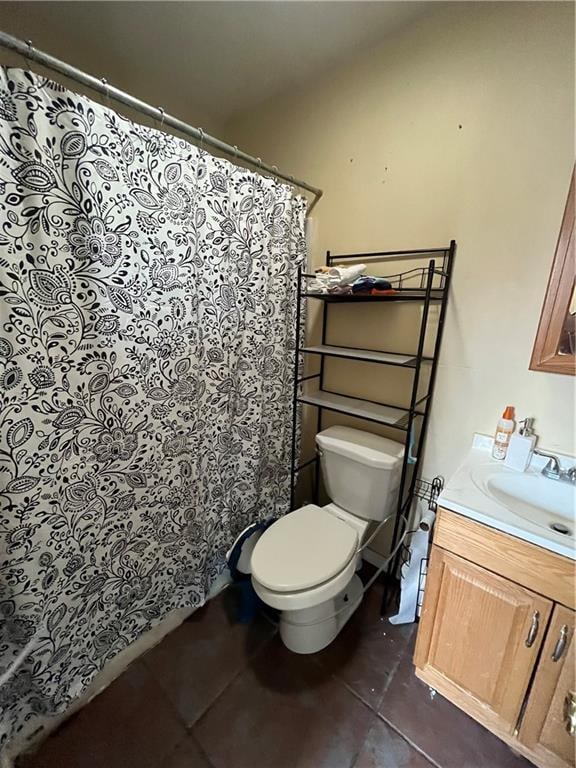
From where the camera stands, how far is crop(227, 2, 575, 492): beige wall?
3.35ft

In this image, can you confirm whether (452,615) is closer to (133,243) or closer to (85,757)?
(85,757)

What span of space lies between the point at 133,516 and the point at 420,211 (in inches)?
63.2

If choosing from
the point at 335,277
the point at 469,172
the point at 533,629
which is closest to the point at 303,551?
the point at 533,629

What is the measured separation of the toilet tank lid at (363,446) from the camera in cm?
134

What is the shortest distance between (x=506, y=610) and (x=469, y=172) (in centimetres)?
145

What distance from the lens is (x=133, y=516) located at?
1.14 metres

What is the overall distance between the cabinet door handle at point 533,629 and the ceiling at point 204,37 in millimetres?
2001

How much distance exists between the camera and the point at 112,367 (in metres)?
0.99

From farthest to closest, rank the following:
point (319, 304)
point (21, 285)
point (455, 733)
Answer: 1. point (319, 304)
2. point (455, 733)
3. point (21, 285)

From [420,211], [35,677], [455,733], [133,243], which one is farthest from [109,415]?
[455,733]

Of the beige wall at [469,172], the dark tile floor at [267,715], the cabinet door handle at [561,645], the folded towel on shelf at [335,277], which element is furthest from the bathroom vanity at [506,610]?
the folded towel on shelf at [335,277]

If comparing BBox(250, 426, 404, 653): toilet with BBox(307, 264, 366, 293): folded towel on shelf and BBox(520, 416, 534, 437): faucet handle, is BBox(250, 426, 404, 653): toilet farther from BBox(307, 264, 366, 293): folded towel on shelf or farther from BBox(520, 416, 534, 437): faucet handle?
BBox(307, 264, 366, 293): folded towel on shelf

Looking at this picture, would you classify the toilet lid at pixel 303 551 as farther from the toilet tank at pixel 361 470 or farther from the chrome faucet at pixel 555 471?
the chrome faucet at pixel 555 471

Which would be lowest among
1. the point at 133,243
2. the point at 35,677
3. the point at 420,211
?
the point at 35,677
